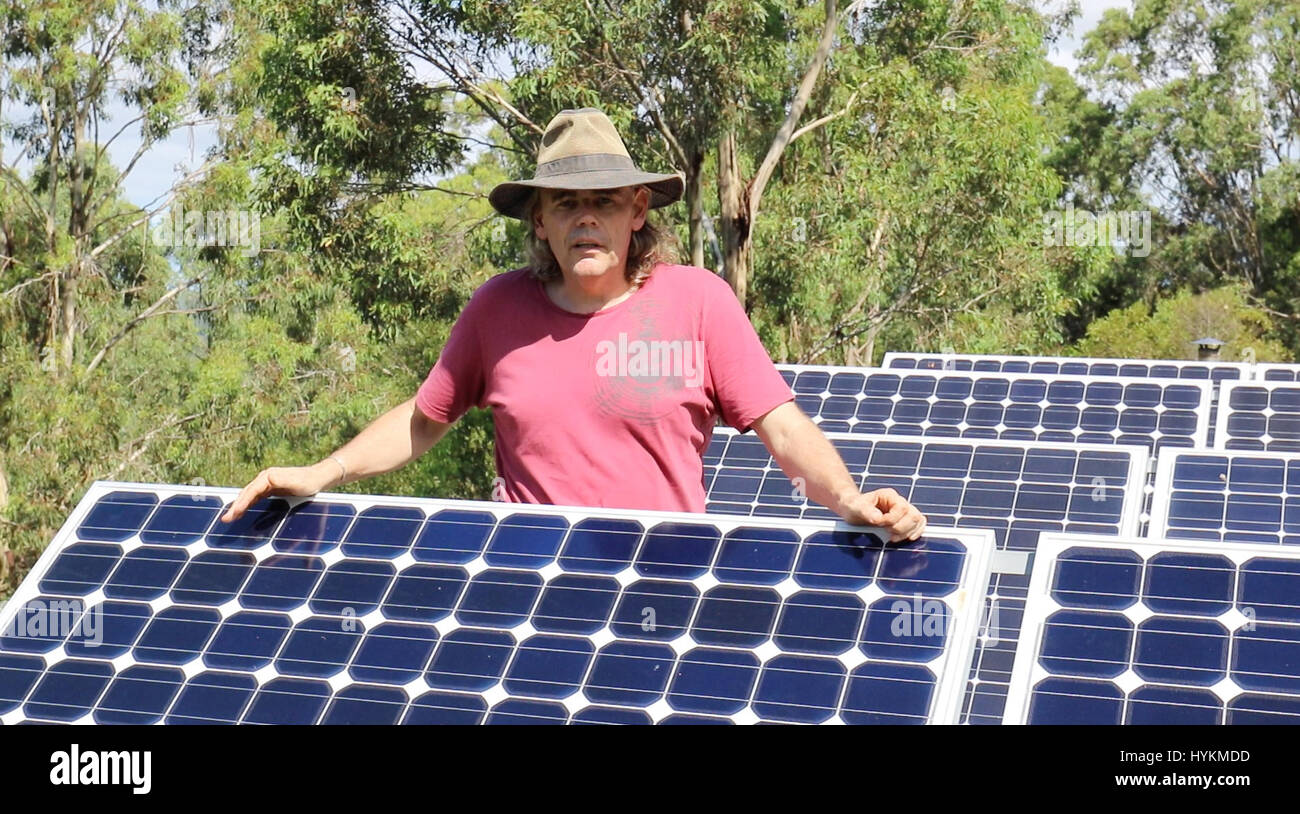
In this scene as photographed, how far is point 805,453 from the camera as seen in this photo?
4527 mm

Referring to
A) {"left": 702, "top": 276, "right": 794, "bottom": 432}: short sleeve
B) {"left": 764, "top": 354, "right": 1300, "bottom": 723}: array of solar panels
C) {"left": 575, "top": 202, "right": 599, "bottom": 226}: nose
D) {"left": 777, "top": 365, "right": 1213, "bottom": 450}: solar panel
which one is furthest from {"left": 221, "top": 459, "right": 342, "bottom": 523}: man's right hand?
{"left": 777, "top": 365, "right": 1213, "bottom": 450}: solar panel

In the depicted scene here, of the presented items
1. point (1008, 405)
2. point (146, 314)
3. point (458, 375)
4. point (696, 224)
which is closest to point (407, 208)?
point (146, 314)

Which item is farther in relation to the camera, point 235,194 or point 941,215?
point 235,194

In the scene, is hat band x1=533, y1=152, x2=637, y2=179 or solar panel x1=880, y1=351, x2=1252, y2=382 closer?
hat band x1=533, y1=152, x2=637, y2=179

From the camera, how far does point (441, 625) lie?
12.6 feet

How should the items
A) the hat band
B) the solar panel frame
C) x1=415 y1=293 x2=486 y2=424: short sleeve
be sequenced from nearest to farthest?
the hat band → x1=415 y1=293 x2=486 y2=424: short sleeve → the solar panel frame

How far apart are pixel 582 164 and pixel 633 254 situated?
1.04ft

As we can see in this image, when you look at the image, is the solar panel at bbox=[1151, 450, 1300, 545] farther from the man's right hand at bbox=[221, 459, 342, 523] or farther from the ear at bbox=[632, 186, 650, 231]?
the man's right hand at bbox=[221, 459, 342, 523]

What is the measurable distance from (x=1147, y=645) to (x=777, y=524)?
907 mm

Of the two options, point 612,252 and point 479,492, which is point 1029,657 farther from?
point 479,492

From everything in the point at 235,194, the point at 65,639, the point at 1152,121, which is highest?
the point at 65,639

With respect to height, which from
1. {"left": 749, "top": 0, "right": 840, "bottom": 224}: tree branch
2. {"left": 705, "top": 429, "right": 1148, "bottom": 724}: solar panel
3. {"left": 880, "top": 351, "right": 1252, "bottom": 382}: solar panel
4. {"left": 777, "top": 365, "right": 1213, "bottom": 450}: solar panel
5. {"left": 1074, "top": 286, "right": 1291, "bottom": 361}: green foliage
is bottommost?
{"left": 1074, "top": 286, "right": 1291, "bottom": 361}: green foliage

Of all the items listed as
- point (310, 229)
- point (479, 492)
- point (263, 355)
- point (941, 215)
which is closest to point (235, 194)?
point (263, 355)

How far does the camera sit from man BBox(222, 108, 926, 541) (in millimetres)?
4715
